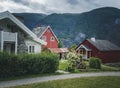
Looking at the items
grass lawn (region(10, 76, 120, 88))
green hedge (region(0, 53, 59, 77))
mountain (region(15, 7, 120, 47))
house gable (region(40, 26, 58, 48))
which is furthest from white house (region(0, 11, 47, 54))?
mountain (region(15, 7, 120, 47))

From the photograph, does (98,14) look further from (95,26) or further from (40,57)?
(40,57)

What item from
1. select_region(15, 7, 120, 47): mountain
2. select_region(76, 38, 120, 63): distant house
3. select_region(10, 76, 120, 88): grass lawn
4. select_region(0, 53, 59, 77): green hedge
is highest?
select_region(15, 7, 120, 47): mountain

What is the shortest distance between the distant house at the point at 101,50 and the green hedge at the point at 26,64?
82.0ft

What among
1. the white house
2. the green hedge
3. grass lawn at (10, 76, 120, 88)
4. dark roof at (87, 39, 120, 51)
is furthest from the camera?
dark roof at (87, 39, 120, 51)

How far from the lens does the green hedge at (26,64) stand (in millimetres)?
21891

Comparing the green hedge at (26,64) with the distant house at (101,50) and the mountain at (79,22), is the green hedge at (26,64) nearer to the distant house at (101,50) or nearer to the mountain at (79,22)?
the distant house at (101,50)

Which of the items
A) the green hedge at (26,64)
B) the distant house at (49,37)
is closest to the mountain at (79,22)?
the distant house at (49,37)

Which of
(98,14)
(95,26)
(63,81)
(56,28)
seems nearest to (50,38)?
(63,81)

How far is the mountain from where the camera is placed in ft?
358

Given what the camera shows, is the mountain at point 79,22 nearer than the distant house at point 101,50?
No

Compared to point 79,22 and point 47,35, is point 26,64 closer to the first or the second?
point 47,35

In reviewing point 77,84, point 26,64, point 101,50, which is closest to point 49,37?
point 101,50

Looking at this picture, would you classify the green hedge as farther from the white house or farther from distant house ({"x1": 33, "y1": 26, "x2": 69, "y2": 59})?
distant house ({"x1": 33, "y1": 26, "x2": 69, "y2": 59})

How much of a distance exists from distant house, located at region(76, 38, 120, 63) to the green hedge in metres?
25.0
